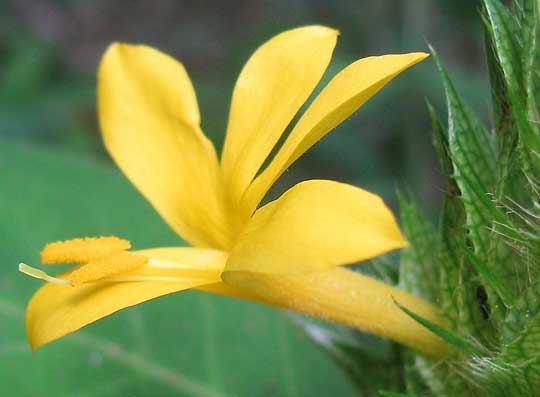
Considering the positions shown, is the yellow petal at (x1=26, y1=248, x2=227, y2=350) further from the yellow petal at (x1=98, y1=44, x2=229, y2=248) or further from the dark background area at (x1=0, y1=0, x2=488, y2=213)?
the dark background area at (x1=0, y1=0, x2=488, y2=213)

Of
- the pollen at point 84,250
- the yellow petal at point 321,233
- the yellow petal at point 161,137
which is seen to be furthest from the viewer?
the yellow petal at point 161,137

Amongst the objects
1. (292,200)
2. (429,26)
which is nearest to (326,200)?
(292,200)

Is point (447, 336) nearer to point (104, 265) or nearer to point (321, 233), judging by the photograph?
point (321, 233)

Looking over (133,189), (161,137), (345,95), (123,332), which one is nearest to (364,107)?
(133,189)

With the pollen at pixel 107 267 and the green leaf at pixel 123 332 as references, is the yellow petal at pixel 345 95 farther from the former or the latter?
the green leaf at pixel 123 332

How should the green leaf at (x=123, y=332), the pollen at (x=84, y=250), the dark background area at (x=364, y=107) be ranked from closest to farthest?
the pollen at (x=84, y=250) < the green leaf at (x=123, y=332) < the dark background area at (x=364, y=107)

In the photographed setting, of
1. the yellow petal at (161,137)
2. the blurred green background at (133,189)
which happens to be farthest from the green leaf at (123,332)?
the yellow petal at (161,137)
